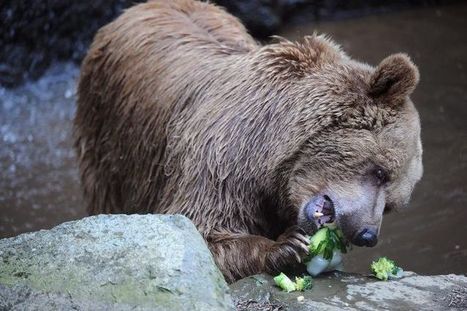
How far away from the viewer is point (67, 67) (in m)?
10.8

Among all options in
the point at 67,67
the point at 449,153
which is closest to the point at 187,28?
the point at 449,153

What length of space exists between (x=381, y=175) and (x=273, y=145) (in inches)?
24.8

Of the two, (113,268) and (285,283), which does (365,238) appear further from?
(113,268)

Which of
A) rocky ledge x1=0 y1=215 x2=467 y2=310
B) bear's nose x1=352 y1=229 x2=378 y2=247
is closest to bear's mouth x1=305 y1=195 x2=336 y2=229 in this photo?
bear's nose x1=352 y1=229 x2=378 y2=247

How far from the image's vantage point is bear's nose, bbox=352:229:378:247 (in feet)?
15.3

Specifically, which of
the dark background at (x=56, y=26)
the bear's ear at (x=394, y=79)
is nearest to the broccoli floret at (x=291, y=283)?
the bear's ear at (x=394, y=79)

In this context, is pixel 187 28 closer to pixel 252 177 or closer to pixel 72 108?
pixel 252 177

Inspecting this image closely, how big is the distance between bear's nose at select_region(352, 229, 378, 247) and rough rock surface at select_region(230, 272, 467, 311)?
185 mm

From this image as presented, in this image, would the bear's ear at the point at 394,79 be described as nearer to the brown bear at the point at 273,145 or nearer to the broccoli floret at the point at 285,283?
the brown bear at the point at 273,145

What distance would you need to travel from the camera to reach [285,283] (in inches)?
170

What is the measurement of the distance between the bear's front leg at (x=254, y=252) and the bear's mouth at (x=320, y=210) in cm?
20

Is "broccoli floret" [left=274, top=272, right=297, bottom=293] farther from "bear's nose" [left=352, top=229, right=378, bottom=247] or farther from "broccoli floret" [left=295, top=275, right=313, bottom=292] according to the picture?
"bear's nose" [left=352, top=229, right=378, bottom=247]

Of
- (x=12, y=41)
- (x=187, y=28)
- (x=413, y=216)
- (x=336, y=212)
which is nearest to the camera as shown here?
(x=336, y=212)

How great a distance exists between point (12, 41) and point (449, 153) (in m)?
5.38
